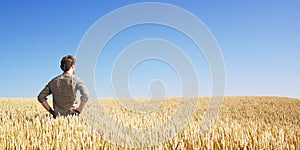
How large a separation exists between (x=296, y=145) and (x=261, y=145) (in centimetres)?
66

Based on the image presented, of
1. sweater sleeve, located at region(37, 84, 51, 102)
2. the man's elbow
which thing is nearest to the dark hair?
sweater sleeve, located at region(37, 84, 51, 102)

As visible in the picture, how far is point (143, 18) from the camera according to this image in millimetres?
9133

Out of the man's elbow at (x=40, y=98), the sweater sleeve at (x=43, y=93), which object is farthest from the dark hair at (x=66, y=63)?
the man's elbow at (x=40, y=98)

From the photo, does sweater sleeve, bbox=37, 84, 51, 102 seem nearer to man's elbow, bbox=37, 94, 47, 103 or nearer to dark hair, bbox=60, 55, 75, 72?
man's elbow, bbox=37, 94, 47, 103

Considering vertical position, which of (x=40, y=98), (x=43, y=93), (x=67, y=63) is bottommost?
(x=40, y=98)

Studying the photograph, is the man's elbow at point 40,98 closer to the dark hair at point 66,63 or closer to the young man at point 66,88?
the young man at point 66,88

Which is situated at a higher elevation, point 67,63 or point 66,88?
point 67,63

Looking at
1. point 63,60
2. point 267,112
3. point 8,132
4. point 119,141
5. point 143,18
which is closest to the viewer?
point 119,141

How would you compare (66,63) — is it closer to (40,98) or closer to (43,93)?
(43,93)

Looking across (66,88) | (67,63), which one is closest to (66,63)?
(67,63)

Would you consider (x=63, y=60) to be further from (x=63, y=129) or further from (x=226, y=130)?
(x=226, y=130)

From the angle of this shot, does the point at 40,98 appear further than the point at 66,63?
Yes

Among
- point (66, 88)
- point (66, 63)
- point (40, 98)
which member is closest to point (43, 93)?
point (40, 98)

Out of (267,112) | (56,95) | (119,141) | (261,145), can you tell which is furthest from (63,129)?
(267,112)
